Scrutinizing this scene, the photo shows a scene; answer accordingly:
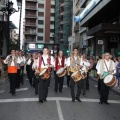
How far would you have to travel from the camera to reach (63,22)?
9075cm

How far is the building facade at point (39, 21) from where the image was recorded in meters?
100

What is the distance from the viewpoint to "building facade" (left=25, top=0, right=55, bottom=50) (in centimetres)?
10000

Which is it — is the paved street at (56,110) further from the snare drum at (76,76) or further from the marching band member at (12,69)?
the marching band member at (12,69)

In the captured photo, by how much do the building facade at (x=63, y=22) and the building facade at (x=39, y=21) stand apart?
3723mm

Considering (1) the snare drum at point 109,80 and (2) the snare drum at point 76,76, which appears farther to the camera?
(2) the snare drum at point 76,76

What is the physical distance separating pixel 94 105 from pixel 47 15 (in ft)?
307

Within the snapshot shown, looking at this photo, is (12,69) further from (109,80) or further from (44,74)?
(109,80)

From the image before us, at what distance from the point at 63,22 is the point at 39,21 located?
13.3m

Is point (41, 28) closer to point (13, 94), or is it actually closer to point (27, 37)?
point (27, 37)

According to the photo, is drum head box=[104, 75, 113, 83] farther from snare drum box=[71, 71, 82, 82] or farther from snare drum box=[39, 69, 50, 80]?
snare drum box=[39, 69, 50, 80]

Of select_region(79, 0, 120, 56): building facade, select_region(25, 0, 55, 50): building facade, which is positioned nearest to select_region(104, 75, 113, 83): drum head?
select_region(79, 0, 120, 56): building facade

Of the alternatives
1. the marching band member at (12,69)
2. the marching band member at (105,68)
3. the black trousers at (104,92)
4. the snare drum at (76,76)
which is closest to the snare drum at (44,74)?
the snare drum at (76,76)

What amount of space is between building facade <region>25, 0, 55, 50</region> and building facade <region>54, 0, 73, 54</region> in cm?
372

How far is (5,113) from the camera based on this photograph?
8.64 meters
